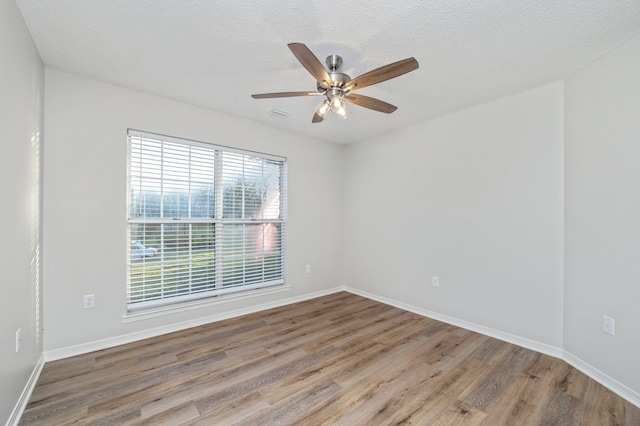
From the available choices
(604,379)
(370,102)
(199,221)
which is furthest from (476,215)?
(199,221)

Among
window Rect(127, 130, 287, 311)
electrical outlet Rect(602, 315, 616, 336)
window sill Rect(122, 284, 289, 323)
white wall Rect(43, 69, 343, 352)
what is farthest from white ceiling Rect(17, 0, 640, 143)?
window sill Rect(122, 284, 289, 323)

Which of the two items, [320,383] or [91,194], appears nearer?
[320,383]

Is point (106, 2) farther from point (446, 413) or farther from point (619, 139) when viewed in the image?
point (619, 139)

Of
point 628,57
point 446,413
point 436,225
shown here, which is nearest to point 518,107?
point 628,57

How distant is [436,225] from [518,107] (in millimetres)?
1482

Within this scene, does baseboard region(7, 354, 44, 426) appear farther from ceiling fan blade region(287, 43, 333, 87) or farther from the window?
ceiling fan blade region(287, 43, 333, 87)

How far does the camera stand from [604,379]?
206 centimetres

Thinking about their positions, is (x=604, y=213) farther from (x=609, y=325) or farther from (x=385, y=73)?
(x=385, y=73)

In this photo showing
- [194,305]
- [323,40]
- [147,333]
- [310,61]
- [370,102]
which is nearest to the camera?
Answer: [310,61]

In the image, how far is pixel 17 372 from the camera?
67.4 inches

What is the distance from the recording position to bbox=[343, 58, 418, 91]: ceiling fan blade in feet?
5.40

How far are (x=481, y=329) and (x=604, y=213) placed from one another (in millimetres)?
1596

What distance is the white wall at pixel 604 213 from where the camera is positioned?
75.7 inches

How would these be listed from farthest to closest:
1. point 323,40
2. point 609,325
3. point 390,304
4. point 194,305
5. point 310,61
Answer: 1. point 390,304
2. point 194,305
3. point 609,325
4. point 323,40
5. point 310,61
